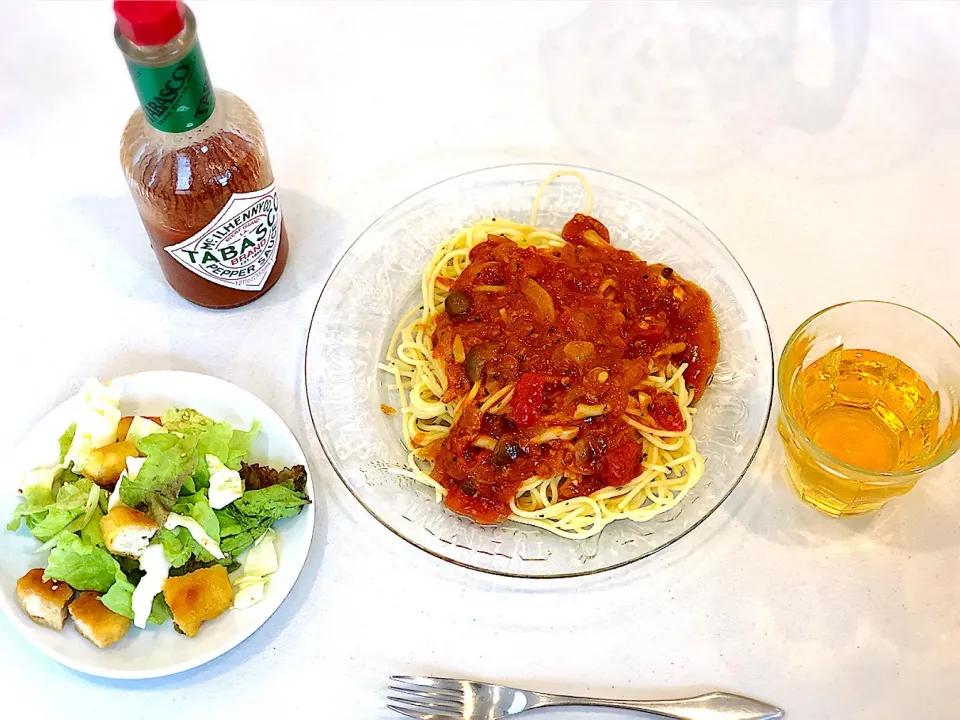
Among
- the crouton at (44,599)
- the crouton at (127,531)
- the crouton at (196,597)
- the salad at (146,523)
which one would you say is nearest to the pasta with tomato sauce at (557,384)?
the salad at (146,523)

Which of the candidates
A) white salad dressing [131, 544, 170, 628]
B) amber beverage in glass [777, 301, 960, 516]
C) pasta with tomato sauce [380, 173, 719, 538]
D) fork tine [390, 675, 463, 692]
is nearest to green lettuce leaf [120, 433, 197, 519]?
white salad dressing [131, 544, 170, 628]

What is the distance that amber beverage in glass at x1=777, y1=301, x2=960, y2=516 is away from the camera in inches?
91.4

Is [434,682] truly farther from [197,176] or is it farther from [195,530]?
[197,176]

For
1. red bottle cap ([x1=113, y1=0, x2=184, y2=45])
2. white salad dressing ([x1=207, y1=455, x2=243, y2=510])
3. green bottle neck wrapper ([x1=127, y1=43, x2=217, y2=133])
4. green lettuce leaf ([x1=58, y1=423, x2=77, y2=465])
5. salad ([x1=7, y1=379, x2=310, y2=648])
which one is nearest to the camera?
red bottle cap ([x1=113, y1=0, x2=184, y2=45])

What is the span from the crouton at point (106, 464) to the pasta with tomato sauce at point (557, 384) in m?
0.71

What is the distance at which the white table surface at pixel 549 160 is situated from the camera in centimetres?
226

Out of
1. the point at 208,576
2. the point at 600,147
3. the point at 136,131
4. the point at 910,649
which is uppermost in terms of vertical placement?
the point at 136,131

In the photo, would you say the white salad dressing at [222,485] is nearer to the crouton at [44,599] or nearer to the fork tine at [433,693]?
the crouton at [44,599]

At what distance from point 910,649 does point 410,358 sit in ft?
4.94

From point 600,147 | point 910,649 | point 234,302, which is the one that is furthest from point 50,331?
point 910,649

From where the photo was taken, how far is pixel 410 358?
103 inches

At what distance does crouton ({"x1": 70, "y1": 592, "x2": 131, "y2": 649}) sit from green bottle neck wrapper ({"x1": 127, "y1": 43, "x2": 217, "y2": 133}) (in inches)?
44.8

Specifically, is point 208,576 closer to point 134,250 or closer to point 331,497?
point 331,497

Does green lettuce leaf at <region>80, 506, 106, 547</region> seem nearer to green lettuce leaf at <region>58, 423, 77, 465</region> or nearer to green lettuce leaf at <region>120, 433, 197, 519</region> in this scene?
green lettuce leaf at <region>120, 433, 197, 519</region>
